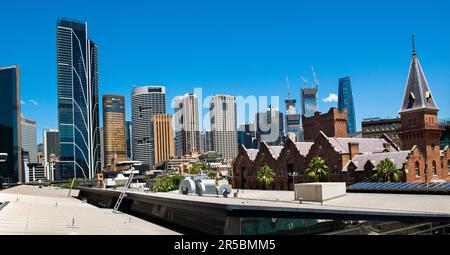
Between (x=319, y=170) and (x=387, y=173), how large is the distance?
15099mm

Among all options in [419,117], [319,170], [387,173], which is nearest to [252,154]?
[319,170]

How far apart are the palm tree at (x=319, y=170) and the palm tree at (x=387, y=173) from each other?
12669 mm

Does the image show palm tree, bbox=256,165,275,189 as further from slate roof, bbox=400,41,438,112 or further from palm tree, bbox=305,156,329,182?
slate roof, bbox=400,41,438,112

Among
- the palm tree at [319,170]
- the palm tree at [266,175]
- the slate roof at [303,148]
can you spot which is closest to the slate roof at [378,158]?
the palm tree at [319,170]

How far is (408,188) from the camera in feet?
182

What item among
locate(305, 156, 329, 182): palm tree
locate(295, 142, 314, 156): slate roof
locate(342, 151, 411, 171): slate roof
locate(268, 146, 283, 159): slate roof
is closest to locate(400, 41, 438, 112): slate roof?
locate(342, 151, 411, 171): slate roof

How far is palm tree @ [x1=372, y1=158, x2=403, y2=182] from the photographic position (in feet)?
227

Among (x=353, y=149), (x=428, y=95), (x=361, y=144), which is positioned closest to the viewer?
(x=428, y=95)

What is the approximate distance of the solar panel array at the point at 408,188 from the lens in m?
51.3

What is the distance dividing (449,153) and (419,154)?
14.6m

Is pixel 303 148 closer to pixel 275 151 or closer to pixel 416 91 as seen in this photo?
pixel 275 151
